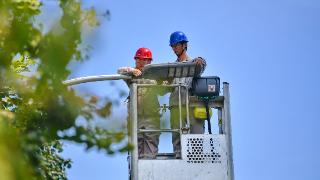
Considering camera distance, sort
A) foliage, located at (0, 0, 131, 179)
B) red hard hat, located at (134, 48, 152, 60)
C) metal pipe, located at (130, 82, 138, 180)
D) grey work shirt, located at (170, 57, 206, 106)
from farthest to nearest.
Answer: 1. red hard hat, located at (134, 48, 152, 60)
2. grey work shirt, located at (170, 57, 206, 106)
3. metal pipe, located at (130, 82, 138, 180)
4. foliage, located at (0, 0, 131, 179)

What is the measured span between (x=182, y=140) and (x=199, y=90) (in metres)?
0.77

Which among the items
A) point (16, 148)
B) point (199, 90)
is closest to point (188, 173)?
point (199, 90)

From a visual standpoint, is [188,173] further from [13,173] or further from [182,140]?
[13,173]

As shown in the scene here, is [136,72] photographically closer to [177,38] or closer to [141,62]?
[141,62]

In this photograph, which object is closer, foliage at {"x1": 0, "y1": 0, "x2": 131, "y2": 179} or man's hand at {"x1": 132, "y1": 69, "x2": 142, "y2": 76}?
foliage at {"x1": 0, "y1": 0, "x2": 131, "y2": 179}

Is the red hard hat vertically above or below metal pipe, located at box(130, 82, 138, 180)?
above

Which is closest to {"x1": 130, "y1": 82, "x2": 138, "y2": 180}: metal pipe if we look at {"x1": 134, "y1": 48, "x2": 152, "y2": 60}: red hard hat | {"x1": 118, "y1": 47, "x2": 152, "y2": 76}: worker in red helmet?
{"x1": 118, "y1": 47, "x2": 152, "y2": 76}: worker in red helmet

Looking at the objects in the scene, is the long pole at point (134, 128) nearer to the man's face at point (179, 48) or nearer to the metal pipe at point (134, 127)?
the metal pipe at point (134, 127)

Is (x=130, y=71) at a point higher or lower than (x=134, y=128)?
higher

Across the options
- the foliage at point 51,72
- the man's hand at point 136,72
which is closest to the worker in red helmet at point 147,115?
the man's hand at point 136,72

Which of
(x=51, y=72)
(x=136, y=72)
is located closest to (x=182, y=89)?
(x=136, y=72)

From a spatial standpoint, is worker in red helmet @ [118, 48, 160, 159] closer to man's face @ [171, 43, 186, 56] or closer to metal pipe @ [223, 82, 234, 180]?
man's face @ [171, 43, 186, 56]

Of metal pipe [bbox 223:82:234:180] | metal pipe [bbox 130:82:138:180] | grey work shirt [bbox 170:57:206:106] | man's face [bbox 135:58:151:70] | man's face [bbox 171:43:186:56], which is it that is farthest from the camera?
man's face [bbox 135:58:151:70]

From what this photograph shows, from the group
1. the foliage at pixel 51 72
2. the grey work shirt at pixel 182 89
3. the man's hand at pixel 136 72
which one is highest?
the man's hand at pixel 136 72
